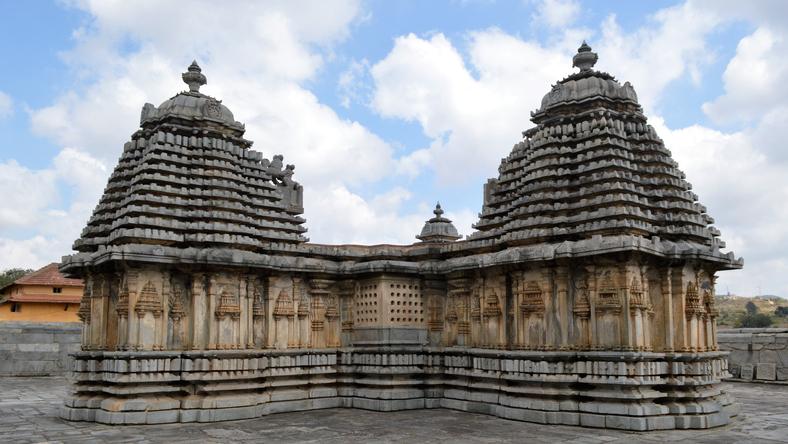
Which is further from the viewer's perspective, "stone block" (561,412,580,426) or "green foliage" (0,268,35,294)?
"green foliage" (0,268,35,294)

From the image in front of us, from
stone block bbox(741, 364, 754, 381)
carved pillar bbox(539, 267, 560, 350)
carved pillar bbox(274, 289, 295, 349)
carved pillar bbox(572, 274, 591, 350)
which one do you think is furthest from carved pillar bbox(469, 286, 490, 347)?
stone block bbox(741, 364, 754, 381)

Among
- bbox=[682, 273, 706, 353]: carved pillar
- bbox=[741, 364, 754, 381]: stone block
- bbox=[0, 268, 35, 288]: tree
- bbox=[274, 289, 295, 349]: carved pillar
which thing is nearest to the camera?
bbox=[682, 273, 706, 353]: carved pillar

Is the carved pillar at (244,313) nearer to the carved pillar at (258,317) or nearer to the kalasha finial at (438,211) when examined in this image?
the carved pillar at (258,317)

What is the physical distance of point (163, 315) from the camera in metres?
13.9

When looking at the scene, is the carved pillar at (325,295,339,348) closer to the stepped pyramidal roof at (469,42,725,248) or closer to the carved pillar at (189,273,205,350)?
the carved pillar at (189,273,205,350)

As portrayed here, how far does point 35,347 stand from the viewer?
2580 cm

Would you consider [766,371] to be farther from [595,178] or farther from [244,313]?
[244,313]

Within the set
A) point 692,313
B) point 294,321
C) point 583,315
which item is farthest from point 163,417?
point 692,313

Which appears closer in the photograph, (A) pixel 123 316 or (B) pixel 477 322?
(A) pixel 123 316

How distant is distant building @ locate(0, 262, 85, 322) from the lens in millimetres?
30969

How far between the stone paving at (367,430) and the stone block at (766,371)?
701 centimetres

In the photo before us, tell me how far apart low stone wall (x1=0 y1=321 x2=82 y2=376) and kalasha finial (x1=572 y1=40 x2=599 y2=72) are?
71.5 ft

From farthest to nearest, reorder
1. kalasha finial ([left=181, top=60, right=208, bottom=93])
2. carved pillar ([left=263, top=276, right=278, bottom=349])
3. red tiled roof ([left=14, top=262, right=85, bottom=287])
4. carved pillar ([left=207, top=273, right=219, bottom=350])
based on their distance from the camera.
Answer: red tiled roof ([left=14, top=262, right=85, bottom=287])
kalasha finial ([left=181, top=60, right=208, bottom=93])
carved pillar ([left=263, top=276, right=278, bottom=349])
carved pillar ([left=207, top=273, right=219, bottom=350])

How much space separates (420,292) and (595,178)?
553cm
